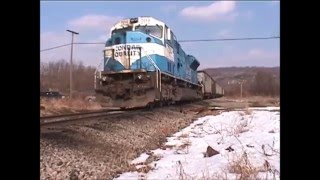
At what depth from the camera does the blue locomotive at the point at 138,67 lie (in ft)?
42.7

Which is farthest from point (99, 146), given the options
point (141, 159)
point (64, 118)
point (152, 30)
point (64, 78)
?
point (64, 78)

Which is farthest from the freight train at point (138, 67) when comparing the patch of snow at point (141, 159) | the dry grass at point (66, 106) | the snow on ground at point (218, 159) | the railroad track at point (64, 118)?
the patch of snow at point (141, 159)

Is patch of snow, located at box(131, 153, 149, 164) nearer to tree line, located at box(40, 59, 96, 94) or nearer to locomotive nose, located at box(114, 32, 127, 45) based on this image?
locomotive nose, located at box(114, 32, 127, 45)

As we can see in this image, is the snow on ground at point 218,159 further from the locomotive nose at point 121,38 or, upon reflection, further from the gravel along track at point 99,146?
the locomotive nose at point 121,38

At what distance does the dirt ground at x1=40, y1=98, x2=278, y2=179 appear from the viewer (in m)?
4.92

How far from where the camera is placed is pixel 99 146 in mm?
6469

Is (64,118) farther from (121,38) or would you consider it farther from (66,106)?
(66,106)

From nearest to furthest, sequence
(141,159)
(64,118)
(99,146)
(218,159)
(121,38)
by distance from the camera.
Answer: (218,159) → (141,159) → (99,146) → (64,118) → (121,38)

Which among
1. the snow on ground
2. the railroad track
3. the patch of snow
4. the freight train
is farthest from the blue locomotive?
the patch of snow

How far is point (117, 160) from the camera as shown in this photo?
5738mm

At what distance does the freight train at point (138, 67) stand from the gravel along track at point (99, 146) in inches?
112

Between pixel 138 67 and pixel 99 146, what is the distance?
7398 millimetres
